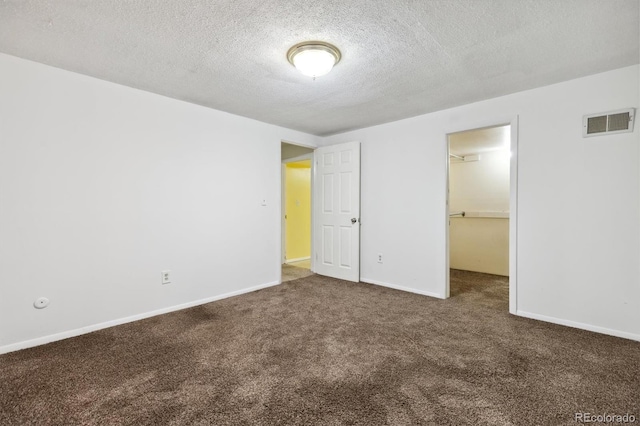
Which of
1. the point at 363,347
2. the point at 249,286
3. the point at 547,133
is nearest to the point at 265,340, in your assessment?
the point at 363,347

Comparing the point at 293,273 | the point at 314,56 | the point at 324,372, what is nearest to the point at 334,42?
the point at 314,56

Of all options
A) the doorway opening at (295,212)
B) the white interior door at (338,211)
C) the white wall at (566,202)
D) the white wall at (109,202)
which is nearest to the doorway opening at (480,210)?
the white wall at (566,202)

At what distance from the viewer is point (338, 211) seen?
4.49 meters

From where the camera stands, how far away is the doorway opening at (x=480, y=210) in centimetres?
470

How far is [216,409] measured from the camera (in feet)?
5.10

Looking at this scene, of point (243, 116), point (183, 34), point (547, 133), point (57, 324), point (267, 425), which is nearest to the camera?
point (267, 425)

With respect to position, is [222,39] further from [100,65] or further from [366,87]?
[366,87]

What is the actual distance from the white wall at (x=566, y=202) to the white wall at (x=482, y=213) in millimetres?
1620

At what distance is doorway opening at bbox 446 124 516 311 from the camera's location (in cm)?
470

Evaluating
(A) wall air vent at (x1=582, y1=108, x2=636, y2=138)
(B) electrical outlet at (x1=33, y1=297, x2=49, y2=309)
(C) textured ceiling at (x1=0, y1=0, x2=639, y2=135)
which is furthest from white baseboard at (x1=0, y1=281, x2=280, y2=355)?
(A) wall air vent at (x1=582, y1=108, x2=636, y2=138)

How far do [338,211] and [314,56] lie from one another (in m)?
2.67

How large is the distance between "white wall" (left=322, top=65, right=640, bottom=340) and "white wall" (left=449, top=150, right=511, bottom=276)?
5.31 ft

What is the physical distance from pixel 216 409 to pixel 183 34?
230cm

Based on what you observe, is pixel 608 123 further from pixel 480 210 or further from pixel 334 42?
pixel 480 210
